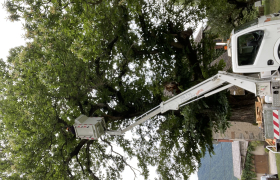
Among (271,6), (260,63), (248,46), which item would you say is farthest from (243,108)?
(271,6)

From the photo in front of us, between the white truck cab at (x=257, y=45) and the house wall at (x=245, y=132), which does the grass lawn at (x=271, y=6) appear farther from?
the white truck cab at (x=257, y=45)

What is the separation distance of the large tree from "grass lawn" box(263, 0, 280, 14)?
28.0 feet

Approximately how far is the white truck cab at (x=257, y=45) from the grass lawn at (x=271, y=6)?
11823 millimetres

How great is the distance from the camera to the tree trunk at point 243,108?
1093cm

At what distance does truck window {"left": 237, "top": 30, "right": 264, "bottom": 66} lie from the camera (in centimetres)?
759

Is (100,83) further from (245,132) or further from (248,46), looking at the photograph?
(245,132)

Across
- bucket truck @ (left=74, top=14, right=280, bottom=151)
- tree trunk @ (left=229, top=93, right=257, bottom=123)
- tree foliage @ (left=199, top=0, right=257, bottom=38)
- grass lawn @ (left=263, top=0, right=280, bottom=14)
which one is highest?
grass lawn @ (left=263, top=0, right=280, bottom=14)

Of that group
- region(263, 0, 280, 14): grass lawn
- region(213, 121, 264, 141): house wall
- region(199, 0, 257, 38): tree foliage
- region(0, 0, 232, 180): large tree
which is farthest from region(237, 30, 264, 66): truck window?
region(263, 0, 280, 14): grass lawn

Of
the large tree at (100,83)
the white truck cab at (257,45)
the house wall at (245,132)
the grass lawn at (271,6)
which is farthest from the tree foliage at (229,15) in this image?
the white truck cab at (257,45)

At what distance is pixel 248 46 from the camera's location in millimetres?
7789

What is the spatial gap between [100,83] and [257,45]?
7.53 meters

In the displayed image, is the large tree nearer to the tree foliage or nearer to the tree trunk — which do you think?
the tree trunk

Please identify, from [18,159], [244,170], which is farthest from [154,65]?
[244,170]

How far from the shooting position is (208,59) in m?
12.2
